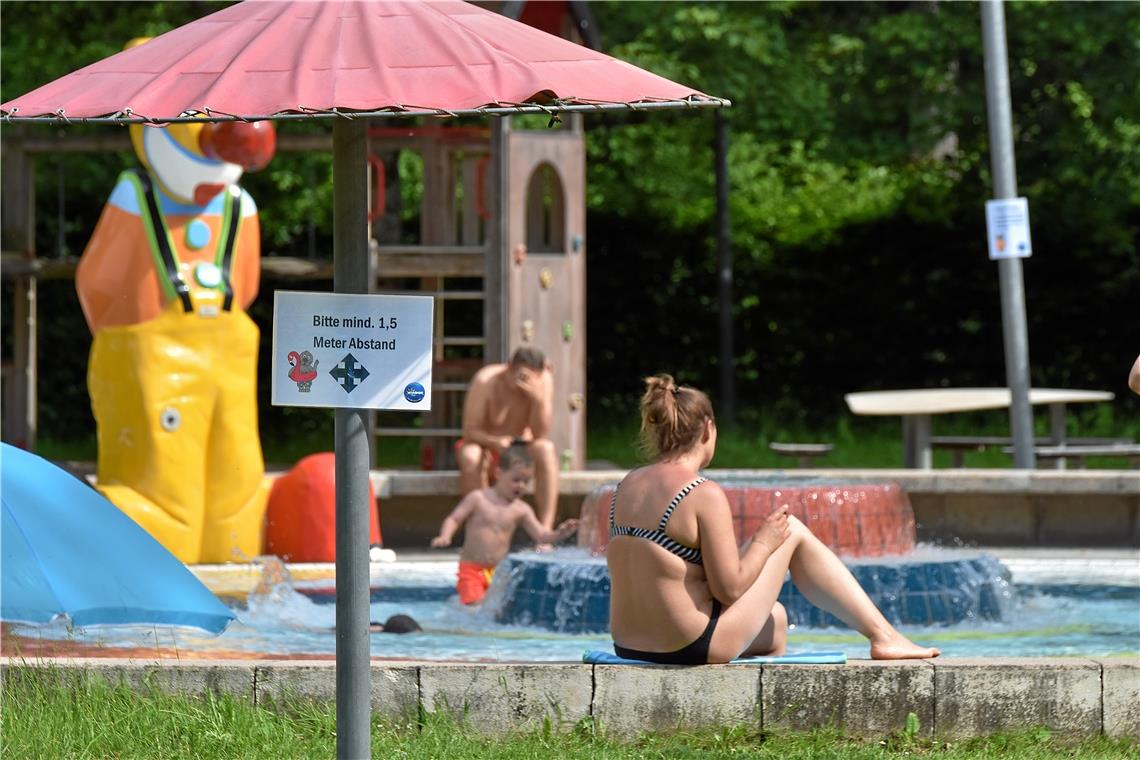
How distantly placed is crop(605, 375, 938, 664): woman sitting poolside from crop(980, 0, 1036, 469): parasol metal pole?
6.83 m

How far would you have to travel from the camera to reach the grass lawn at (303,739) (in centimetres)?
509

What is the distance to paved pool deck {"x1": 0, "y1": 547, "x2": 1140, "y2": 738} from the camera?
536 cm

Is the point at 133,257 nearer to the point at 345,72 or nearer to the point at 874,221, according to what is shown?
the point at 345,72

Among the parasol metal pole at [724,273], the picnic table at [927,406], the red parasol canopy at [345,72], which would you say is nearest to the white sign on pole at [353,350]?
the red parasol canopy at [345,72]

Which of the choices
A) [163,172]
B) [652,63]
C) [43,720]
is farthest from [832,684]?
[652,63]

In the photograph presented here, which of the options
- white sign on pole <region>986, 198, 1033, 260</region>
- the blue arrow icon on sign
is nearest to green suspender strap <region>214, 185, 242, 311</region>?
white sign on pole <region>986, 198, 1033, 260</region>

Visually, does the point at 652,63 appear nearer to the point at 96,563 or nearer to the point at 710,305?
the point at 710,305

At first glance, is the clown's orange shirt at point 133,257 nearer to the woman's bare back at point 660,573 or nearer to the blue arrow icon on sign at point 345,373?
the woman's bare back at point 660,573

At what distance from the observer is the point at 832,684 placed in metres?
5.38

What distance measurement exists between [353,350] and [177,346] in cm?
654

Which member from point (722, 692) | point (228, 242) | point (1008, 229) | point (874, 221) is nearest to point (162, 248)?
point (228, 242)

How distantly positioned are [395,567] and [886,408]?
14.5 ft

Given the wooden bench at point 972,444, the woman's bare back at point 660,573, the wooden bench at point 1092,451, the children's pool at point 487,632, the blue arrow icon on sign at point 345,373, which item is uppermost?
the blue arrow icon on sign at point 345,373

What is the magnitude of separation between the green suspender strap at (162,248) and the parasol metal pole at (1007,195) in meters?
5.58
